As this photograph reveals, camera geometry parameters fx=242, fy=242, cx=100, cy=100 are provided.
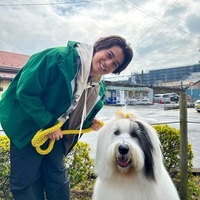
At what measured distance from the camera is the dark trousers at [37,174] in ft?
6.25

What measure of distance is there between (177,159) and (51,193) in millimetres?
1832

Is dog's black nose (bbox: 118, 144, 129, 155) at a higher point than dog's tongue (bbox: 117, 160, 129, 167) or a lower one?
higher

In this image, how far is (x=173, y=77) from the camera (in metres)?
74.1

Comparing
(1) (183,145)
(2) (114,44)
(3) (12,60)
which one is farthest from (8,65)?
(2) (114,44)

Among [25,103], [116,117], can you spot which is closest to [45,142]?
[25,103]

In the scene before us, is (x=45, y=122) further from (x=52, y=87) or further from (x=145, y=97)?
(x=145, y=97)

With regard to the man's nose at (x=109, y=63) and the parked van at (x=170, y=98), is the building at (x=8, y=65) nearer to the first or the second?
the parked van at (x=170, y=98)

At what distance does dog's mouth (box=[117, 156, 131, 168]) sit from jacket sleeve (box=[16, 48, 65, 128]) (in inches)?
22.6

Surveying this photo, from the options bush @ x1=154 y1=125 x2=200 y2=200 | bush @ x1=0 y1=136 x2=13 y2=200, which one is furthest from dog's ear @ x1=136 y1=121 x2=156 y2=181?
bush @ x1=0 y1=136 x2=13 y2=200

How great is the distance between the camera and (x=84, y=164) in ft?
9.96

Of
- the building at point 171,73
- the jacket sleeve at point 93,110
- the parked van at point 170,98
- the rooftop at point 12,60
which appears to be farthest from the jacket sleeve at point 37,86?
the building at point 171,73

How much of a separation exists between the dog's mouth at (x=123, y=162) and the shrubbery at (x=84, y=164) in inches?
51.1

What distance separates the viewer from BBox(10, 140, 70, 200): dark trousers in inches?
75.0

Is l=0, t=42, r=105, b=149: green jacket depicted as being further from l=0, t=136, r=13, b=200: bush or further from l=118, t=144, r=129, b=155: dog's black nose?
l=0, t=136, r=13, b=200: bush
